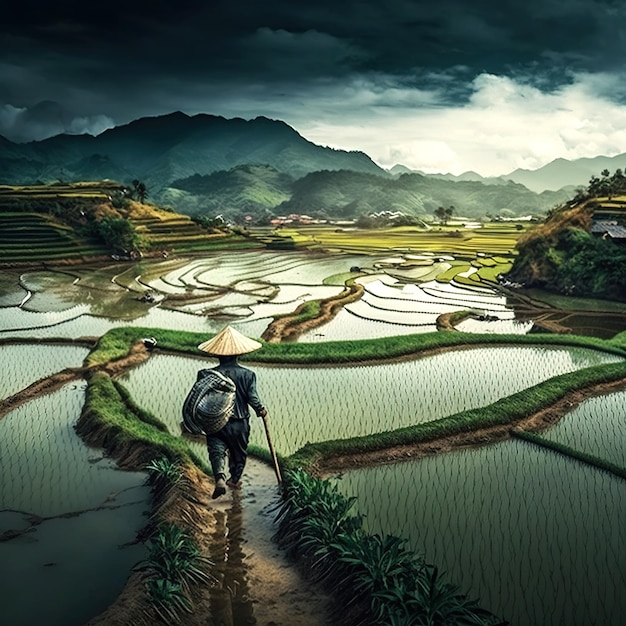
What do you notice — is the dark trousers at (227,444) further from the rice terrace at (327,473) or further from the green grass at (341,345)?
the green grass at (341,345)

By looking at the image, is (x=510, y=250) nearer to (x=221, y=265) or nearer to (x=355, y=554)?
(x=221, y=265)

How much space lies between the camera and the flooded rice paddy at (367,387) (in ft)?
29.5

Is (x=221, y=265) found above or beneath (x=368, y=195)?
beneath

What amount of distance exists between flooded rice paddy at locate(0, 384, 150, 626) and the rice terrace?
0.03 metres

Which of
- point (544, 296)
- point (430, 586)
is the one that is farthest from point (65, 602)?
point (544, 296)

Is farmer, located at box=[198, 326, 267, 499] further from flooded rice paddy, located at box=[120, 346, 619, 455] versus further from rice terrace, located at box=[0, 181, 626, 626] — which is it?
A: flooded rice paddy, located at box=[120, 346, 619, 455]

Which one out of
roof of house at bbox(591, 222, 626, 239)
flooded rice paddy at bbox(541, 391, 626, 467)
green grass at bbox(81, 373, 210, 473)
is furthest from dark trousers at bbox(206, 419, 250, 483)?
roof of house at bbox(591, 222, 626, 239)

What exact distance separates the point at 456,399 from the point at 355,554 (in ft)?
19.2

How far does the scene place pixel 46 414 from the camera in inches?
369

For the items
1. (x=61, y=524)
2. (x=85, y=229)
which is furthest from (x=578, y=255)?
(x=85, y=229)

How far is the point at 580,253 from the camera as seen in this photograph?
22281 mm

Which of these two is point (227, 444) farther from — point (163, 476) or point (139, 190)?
point (139, 190)

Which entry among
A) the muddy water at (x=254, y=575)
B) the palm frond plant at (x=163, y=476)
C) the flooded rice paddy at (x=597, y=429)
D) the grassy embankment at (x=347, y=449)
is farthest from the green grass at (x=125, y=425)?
the flooded rice paddy at (x=597, y=429)

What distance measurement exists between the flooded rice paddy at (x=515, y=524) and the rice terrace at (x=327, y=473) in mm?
25
